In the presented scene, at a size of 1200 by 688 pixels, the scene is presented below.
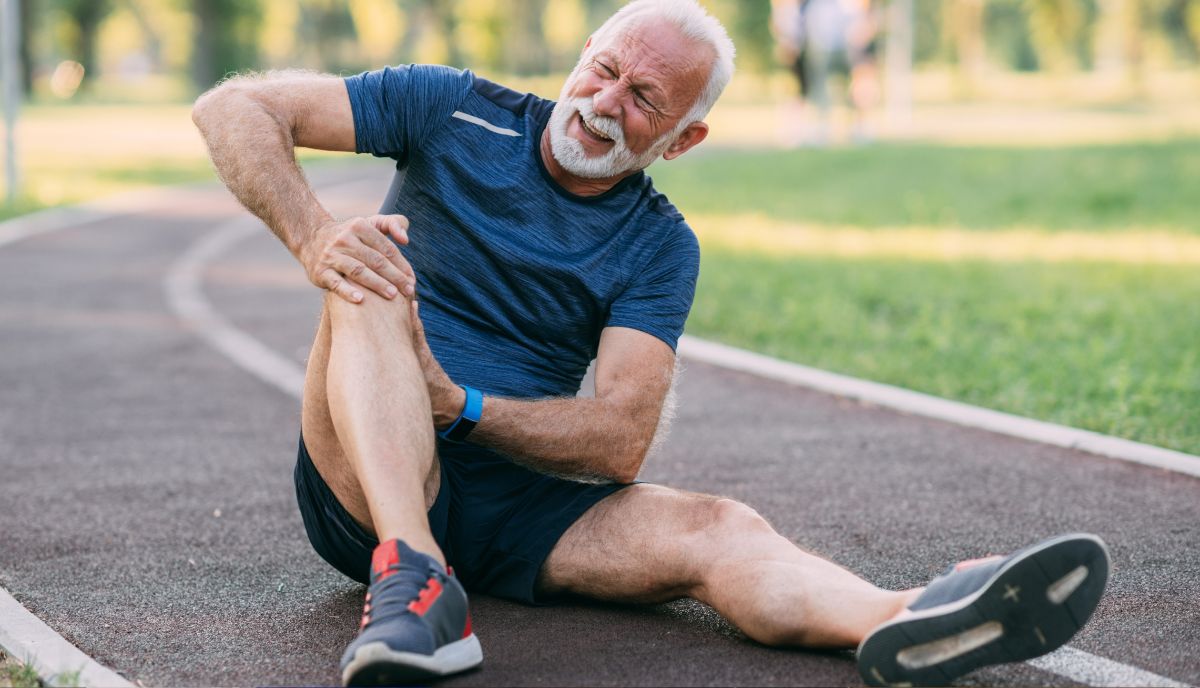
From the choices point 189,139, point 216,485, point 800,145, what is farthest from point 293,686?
point 189,139

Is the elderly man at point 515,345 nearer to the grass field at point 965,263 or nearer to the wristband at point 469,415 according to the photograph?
the wristband at point 469,415

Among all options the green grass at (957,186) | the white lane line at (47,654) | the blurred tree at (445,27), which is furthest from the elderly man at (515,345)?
the blurred tree at (445,27)

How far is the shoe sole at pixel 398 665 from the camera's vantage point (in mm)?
3139

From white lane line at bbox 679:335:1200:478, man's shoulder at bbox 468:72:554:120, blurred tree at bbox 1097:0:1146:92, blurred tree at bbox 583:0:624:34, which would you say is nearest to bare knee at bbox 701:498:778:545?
man's shoulder at bbox 468:72:554:120

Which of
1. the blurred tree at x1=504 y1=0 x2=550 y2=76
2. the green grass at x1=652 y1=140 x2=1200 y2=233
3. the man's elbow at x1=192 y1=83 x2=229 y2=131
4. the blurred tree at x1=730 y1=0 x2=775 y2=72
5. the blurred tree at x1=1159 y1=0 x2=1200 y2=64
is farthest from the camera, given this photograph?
the blurred tree at x1=1159 y1=0 x2=1200 y2=64

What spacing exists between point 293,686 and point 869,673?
1356 millimetres

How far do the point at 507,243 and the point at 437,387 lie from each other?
22.7 inches

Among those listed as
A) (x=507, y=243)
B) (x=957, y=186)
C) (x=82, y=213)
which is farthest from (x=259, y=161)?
(x=957, y=186)

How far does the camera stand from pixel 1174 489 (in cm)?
551

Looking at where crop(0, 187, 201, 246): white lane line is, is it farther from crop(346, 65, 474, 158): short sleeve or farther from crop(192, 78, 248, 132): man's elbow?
crop(346, 65, 474, 158): short sleeve

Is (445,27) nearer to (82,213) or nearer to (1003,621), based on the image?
(82,213)

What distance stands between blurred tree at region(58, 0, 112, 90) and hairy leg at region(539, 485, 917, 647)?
59.9 metres

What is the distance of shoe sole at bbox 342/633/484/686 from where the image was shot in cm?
314

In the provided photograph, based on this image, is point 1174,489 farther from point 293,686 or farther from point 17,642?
point 17,642
